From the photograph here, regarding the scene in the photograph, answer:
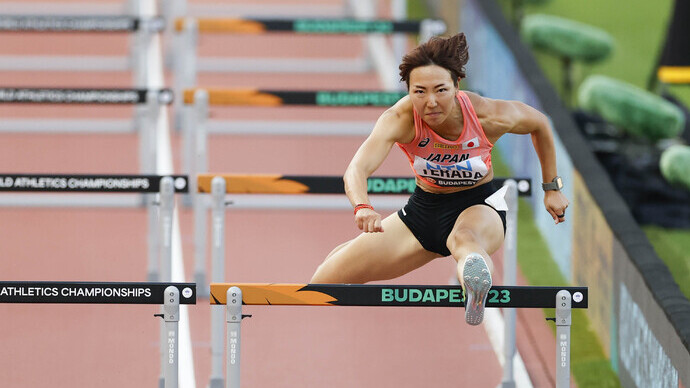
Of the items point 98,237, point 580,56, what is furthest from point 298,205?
point 580,56

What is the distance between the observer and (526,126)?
675cm

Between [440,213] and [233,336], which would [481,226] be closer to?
[440,213]

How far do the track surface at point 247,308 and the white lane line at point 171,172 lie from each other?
0.10m

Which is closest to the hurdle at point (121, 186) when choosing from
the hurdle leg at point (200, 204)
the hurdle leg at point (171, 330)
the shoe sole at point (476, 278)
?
the hurdle leg at point (200, 204)

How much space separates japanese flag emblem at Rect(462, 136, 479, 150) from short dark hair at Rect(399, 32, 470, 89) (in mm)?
338

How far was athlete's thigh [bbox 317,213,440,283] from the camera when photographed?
22.6 feet

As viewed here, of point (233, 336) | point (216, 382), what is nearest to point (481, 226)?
point (233, 336)

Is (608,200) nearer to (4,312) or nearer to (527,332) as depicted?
(527,332)

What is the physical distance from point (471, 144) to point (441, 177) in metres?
0.23

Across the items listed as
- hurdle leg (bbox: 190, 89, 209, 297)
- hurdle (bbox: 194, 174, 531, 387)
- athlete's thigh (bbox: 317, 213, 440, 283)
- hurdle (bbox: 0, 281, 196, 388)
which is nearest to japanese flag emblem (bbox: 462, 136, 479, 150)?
athlete's thigh (bbox: 317, 213, 440, 283)

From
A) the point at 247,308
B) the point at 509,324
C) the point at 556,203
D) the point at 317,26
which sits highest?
the point at 317,26

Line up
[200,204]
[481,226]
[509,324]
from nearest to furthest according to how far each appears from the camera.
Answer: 1. [481,226]
2. [509,324]
3. [200,204]

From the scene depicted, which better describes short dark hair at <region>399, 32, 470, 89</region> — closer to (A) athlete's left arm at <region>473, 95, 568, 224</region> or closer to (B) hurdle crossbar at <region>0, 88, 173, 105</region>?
(A) athlete's left arm at <region>473, 95, 568, 224</region>

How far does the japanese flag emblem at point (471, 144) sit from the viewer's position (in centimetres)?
658
